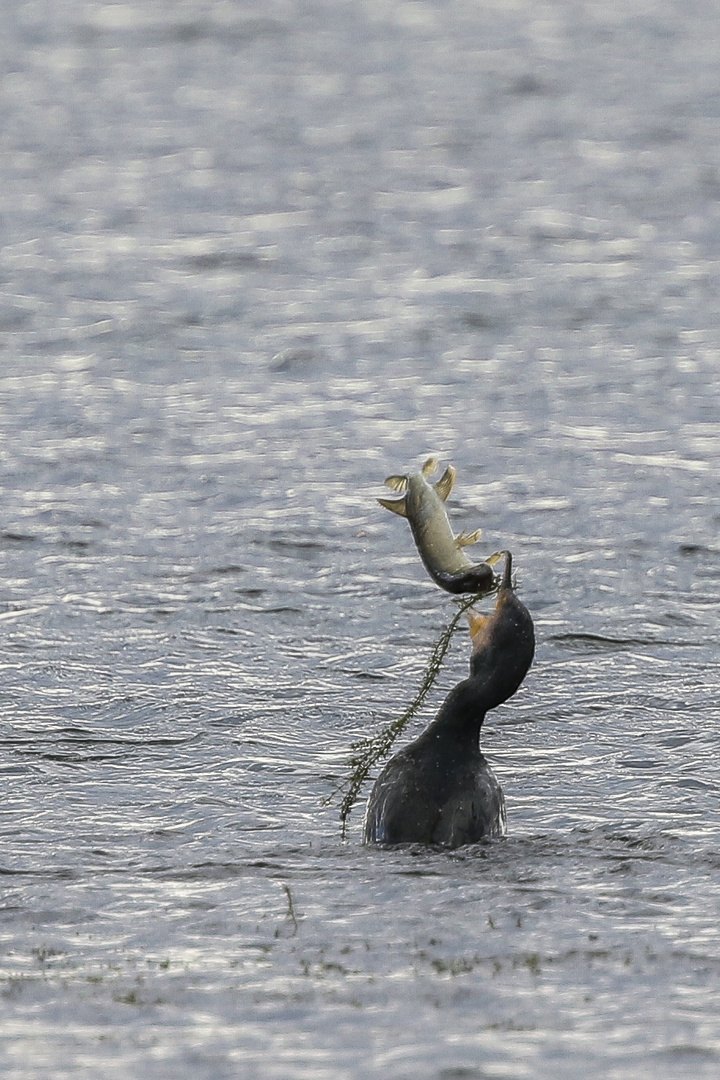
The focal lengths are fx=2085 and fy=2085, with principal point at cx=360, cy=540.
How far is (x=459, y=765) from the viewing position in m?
7.89

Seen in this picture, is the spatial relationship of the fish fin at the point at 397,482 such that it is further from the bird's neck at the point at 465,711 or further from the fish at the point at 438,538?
the bird's neck at the point at 465,711

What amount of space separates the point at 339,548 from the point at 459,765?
4.33 metres

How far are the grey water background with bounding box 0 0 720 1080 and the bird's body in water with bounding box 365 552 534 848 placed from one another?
13 centimetres

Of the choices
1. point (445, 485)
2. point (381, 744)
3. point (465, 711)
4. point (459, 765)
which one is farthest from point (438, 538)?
point (381, 744)

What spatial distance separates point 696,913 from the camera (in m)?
7.38

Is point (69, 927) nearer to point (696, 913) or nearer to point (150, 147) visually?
point (696, 913)

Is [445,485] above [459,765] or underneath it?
above

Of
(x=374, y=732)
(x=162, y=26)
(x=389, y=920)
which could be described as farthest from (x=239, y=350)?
(x=162, y=26)

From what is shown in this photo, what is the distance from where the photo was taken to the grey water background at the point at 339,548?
6.73 metres

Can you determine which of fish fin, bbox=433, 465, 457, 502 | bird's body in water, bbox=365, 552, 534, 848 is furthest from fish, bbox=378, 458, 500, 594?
bird's body in water, bbox=365, 552, 534, 848

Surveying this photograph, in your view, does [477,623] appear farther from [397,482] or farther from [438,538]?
[397,482]

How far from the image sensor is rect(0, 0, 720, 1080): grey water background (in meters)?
6.73

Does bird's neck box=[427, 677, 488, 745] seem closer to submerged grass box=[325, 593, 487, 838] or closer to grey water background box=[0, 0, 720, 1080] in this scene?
submerged grass box=[325, 593, 487, 838]

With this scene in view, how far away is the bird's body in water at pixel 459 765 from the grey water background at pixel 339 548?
0.13m
